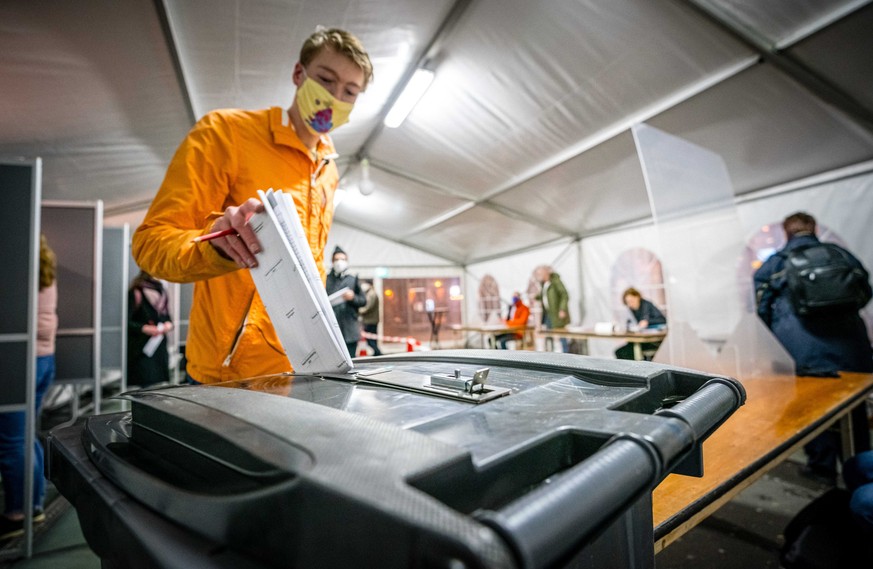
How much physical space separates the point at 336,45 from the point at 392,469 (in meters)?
1.20

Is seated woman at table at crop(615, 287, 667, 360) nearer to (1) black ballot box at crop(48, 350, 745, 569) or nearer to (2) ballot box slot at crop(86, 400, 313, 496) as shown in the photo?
(1) black ballot box at crop(48, 350, 745, 569)

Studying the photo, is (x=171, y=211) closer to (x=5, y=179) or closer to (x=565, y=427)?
(x=565, y=427)

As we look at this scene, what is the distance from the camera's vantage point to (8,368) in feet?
6.06

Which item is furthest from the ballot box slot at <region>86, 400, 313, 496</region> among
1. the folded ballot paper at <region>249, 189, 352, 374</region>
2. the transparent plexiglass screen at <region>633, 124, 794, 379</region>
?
the transparent plexiglass screen at <region>633, 124, 794, 379</region>

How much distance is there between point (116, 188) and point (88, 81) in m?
2.45

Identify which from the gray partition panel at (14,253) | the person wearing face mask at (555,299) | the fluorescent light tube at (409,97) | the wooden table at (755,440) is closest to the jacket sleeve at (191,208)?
the wooden table at (755,440)

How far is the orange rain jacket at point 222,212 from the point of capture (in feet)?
2.92

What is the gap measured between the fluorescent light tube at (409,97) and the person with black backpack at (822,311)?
11.6ft

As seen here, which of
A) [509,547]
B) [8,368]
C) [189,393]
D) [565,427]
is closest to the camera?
[509,547]

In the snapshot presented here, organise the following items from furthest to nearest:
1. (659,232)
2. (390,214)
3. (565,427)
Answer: (390,214) → (659,232) → (565,427)

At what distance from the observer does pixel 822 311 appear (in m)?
2.41

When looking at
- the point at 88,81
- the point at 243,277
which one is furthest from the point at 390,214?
the point at 243,277

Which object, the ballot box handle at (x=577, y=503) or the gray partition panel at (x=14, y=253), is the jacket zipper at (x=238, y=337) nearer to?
the ballot box handle at (x=577, y=503)

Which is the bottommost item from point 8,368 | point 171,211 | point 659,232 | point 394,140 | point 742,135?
point 8,368
